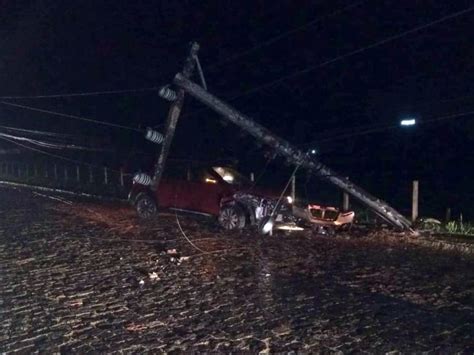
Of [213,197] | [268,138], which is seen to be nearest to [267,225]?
[213,197]

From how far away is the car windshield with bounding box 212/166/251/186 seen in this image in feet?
51.4

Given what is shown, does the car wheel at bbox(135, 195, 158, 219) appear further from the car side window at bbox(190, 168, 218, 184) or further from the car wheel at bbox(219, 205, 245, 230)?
the car wheel at bbox(219, 205, 245, 230)

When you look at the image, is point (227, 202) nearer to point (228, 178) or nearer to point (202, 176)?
point (228, 178)

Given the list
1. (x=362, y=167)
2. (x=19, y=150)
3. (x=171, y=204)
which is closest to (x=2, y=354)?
(x=171, y=204)

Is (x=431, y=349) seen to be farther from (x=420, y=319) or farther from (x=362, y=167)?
(x=362, y=167)

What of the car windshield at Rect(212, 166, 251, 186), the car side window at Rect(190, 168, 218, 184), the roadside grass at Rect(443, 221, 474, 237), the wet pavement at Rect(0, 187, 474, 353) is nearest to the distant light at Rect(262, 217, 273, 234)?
the wet pavement at Rect(0, 187, 474, 353)

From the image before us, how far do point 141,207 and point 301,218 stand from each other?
5406 millimetres

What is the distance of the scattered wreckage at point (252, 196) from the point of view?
14.5 meters

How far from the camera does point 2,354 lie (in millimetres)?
5883

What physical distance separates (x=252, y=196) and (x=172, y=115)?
390 centimetres

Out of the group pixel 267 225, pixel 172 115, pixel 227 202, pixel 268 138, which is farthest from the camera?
pixel 172 115

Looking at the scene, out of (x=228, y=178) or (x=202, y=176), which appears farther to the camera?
(x=202, y=176)

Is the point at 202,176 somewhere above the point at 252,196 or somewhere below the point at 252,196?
above

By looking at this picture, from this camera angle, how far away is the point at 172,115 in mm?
16703
